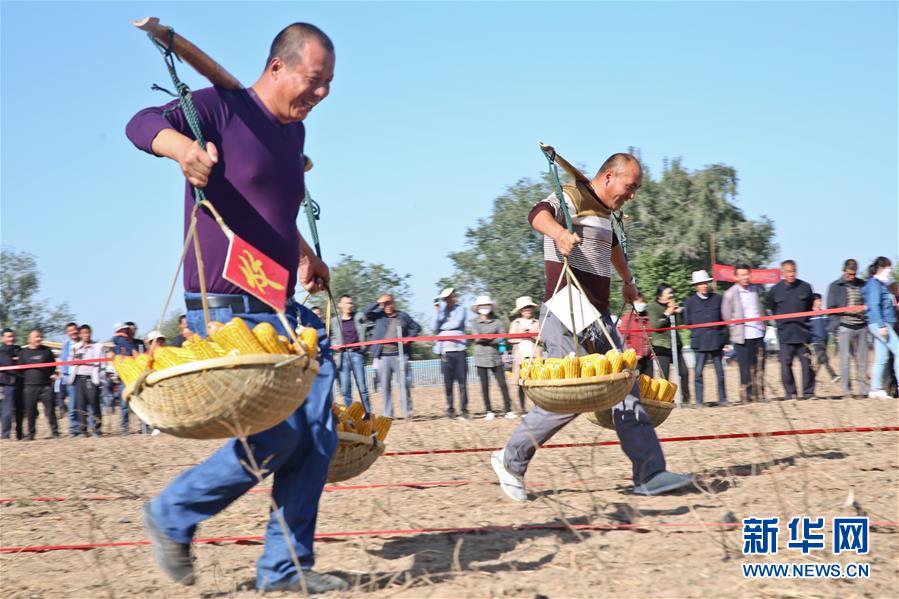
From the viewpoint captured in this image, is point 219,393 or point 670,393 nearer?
point 219,393

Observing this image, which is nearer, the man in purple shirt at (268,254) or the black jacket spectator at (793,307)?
the man in purple shirt at (268,254)

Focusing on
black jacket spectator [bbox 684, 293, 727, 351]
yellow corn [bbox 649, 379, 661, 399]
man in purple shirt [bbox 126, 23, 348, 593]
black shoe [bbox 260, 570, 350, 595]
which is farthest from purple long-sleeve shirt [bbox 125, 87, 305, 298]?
black jacket spectator [bbox 684, 293, 727, 351]

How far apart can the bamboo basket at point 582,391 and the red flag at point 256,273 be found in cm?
158

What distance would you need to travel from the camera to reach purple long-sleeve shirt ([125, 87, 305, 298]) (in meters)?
3.53

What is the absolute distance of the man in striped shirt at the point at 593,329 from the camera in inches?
211

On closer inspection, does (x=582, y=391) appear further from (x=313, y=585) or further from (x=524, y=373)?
(x=313, y=585)

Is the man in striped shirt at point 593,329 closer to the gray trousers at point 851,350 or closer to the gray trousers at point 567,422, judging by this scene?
the gray trousers at point 567,422

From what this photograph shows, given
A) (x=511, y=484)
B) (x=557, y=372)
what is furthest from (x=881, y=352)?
(x=557, y=372)

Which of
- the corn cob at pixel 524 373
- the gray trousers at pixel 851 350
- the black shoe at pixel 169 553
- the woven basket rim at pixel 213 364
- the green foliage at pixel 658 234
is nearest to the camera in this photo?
the woven basket rim at pixel 213 364

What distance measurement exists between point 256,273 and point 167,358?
406 mm

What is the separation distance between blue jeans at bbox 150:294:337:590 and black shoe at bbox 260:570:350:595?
2 cm

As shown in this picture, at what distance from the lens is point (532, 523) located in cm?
486

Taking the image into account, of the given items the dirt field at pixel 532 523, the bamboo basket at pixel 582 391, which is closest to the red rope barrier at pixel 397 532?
the dirt field at pixel 532 523

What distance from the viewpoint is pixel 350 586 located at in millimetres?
3768
